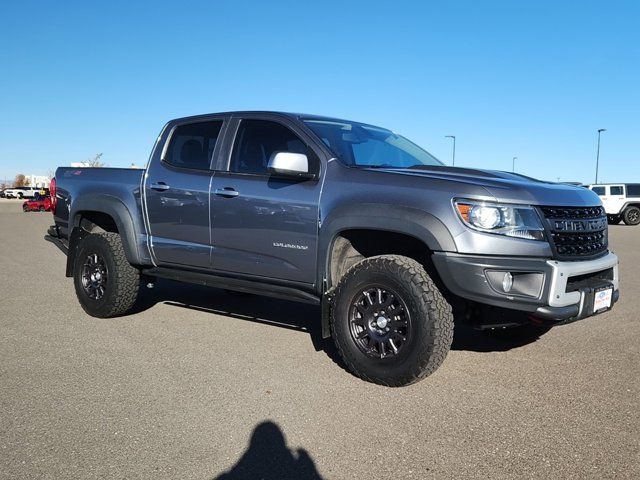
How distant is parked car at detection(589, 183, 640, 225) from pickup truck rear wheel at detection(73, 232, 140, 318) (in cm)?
2597

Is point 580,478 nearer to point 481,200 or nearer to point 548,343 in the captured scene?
point 481,200

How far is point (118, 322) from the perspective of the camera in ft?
19.7

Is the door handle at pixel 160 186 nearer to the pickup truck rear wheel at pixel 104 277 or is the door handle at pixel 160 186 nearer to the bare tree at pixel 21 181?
the pickup truck rear wheel at pixel 104 277

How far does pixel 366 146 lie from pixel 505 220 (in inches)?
65.6

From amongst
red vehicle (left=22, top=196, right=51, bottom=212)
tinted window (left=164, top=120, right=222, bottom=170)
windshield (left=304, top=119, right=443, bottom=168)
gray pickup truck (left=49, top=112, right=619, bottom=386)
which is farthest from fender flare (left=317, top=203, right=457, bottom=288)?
red vehicle (left=22, top=196, right=51, bottom=212)

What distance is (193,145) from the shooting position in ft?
18.2

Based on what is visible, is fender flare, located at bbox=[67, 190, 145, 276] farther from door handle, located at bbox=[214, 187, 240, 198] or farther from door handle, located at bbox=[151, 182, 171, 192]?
door handle, located at bbox=[214, 187, 240, 198]

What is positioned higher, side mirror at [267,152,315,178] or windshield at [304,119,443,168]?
windshield at [304,119,443,168]

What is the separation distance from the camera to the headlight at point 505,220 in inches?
147

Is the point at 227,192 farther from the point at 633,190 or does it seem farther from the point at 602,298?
the point at 633,190

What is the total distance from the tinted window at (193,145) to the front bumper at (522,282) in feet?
8.32

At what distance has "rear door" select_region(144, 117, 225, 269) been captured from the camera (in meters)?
5.18

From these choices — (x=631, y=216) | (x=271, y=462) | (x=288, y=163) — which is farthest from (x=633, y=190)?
(x=271, y=462)

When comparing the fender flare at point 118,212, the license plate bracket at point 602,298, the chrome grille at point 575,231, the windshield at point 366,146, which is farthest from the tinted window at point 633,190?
the fender flare at point 118,212
